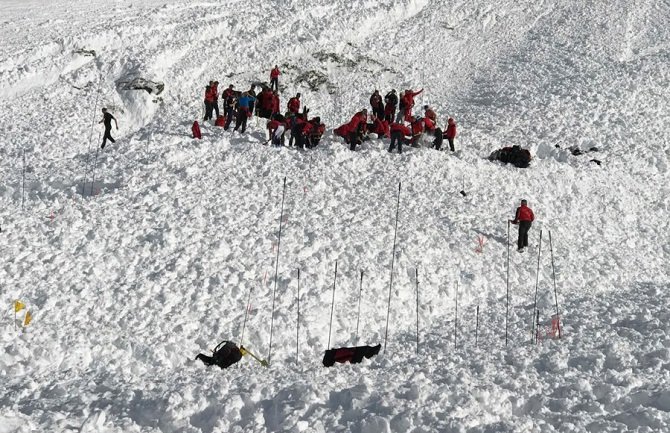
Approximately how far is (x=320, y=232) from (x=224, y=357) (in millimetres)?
5381

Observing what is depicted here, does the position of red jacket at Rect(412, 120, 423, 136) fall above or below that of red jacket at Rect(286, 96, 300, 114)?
below

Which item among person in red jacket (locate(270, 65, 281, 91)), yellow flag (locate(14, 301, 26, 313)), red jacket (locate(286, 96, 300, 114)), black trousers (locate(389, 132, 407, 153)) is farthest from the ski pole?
person in red jacket (locate(270, 65, 281, 91))

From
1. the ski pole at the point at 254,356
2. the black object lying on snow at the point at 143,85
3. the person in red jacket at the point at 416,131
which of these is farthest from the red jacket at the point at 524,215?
the black object lying on snow at the point at 143,85

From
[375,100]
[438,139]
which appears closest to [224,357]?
[438,139]

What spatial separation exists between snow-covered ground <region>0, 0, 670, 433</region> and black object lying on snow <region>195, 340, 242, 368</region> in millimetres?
223

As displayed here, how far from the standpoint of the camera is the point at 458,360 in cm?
1016

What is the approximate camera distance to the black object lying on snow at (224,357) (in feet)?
33.2

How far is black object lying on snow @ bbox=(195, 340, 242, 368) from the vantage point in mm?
10125

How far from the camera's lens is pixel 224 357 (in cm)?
1014

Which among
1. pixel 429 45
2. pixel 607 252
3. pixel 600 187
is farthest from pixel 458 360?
pixel 429 45

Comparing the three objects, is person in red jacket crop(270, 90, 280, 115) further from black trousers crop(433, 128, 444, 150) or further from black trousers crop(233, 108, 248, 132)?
black trousers crop(433, 128, 444, 150)

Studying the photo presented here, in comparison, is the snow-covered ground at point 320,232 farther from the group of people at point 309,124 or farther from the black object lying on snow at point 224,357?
the group of people at point 309,124

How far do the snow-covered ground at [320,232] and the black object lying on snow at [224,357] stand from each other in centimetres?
22

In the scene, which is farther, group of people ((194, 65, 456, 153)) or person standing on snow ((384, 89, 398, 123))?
person standing on snow ((384, 89, 398, 123))
